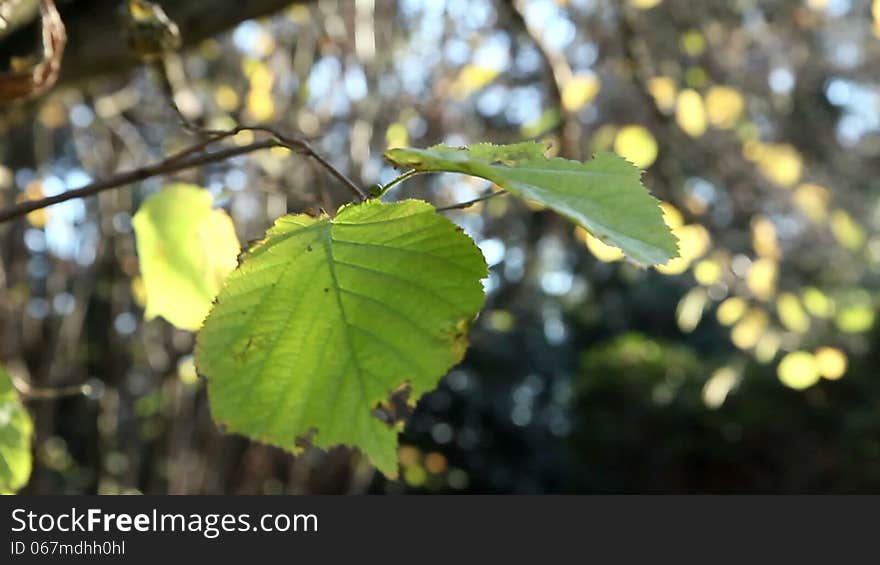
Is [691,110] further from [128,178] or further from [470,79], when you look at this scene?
[128,178]

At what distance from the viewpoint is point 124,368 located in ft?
11.7

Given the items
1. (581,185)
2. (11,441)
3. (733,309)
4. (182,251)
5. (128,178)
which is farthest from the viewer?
(733,309)

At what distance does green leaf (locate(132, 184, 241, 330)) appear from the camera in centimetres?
85

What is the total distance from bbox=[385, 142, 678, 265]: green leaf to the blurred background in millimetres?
294

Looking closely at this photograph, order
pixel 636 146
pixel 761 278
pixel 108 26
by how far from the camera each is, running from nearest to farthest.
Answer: pixel 108 26
pixel 636 146
pixel 761 278

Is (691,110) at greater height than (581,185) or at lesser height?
lesser

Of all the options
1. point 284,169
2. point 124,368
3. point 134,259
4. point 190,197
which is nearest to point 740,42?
point 284,169

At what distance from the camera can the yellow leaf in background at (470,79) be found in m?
2.45

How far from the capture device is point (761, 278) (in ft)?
8.10

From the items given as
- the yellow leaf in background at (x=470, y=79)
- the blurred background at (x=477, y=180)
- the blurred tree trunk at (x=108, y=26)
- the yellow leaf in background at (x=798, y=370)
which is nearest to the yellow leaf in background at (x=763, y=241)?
the blurred background at (x=477, y=180)

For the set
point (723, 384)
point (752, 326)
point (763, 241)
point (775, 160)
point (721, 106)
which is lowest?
point (723, 384)

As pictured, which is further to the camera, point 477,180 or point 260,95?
point 260,95

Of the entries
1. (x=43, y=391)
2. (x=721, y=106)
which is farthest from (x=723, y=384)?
(x=43, y=391)

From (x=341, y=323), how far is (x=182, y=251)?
37cm
